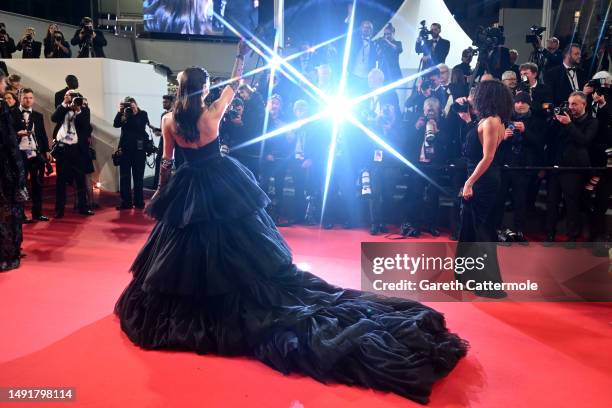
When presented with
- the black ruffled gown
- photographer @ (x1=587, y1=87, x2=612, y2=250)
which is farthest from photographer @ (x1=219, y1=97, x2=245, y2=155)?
photographer @ (x1=587, y1=87, x2=612, y2=250)

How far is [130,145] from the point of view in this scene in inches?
299

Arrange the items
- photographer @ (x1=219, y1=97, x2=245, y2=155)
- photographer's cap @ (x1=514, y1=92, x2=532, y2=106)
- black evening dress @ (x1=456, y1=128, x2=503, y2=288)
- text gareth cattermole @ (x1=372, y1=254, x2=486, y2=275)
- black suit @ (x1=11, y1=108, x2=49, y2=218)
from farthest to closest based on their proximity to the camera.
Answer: black suit @ (x1=11, y1=108, x2=49, y2=218) → photographer @ (x1=219, y1=97, x2=245, y2=155) → photographer's cap @ (x1=514, y1=92, x2=532, y2=106) → text gareth cattermole @ (x1=372, y1=254, x2=486, y2=275) → black evening dress @ (x1=456, y1=128, x2=503, y2=288)

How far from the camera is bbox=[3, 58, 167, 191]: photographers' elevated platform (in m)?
8.71

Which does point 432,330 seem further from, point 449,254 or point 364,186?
point 364,186

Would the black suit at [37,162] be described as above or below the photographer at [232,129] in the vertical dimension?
below

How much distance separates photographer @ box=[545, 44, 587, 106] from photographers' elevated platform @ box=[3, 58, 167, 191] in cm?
649

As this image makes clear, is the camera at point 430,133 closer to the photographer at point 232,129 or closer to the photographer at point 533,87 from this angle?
the photographer at point 533,87

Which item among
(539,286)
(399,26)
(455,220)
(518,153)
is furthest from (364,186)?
(399,26)

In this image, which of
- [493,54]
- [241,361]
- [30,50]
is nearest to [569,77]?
[493,54]

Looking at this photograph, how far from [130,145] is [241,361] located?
5.34 meters

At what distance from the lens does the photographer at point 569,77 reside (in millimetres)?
6352

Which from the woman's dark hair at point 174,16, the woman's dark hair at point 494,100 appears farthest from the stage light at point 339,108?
the woman's dark hair at point 174,16

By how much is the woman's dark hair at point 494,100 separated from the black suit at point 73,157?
512 centimetres

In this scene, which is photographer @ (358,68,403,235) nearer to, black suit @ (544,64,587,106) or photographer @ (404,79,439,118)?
photographer @ (404,79,439,118)
